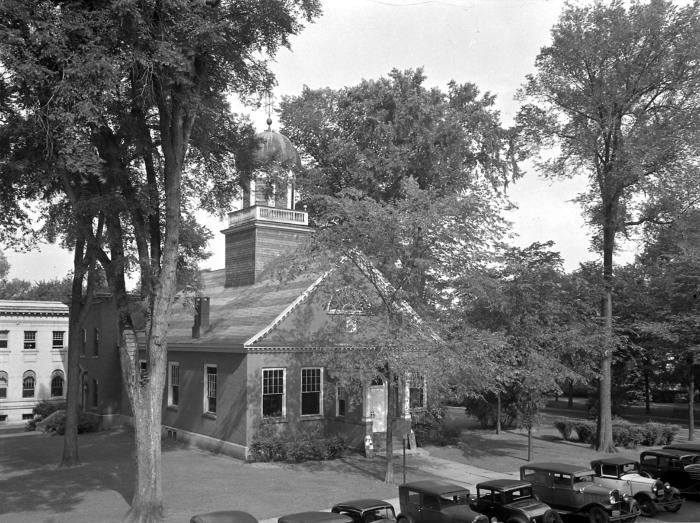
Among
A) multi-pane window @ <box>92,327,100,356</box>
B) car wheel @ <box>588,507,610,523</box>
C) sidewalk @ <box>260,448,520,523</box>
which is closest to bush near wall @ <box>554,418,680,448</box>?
sidewalk @ <box>260,448,520,523</box>

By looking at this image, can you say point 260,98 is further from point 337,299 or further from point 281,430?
point 281,430

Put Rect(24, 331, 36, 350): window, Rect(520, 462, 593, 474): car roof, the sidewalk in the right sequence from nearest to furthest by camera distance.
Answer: Rect(520, 462, 593, 474): car roof, the sidewalk, Rect(24, 331, 36, 350): window

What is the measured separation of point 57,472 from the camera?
23.5m

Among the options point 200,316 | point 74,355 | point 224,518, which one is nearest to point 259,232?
point 200,316

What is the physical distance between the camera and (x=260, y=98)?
20.6m

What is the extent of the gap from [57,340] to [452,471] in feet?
165

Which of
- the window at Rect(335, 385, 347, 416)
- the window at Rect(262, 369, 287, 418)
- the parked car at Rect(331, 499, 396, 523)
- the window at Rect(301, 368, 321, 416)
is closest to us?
the parked car at Rect(331, 499, 396, 523)

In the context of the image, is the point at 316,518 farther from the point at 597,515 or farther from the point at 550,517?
the point at 597,515

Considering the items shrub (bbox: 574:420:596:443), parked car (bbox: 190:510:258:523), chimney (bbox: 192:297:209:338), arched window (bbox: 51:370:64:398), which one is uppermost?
chimney (bbox: 192:297:209:338)

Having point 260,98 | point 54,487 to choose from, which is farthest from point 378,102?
point 54,487

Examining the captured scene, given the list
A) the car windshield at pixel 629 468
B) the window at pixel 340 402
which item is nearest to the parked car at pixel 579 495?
the car windshield at pixel 629 468

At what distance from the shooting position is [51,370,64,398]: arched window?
200ft

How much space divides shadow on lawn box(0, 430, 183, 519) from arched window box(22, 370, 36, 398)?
2834cm

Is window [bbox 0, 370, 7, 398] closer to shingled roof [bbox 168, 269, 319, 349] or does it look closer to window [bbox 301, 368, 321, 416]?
shingled roof [bbox 168, 269, 319, 349]
